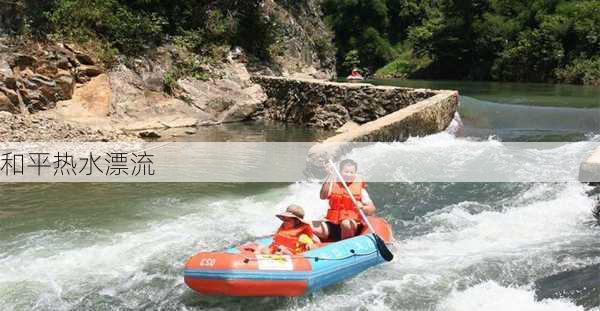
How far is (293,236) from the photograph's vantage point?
571 centimetres

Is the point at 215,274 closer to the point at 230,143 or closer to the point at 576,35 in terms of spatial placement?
the point at 230,143

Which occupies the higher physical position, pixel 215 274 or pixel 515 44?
pixel 515 44

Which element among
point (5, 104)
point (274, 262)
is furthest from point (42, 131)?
point (274, 262)

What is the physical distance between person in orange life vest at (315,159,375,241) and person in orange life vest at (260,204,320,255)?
584 millimetres

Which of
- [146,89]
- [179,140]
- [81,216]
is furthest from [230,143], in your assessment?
[81,216]

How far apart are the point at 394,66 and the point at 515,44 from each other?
11.0m

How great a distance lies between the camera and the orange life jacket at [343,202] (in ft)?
21.0

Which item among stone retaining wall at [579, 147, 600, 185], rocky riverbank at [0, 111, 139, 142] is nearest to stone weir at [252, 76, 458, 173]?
stone retaining wall at [579, 147, 600, 185]

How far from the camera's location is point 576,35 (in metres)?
29.9

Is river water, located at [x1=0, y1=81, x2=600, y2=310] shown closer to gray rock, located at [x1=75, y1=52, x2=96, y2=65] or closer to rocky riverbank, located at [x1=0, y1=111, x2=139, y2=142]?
rocky riverbank, located at [x1=0, y1=111, x2=139, y2=142]

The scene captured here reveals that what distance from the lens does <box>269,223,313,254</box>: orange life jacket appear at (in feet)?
18.6

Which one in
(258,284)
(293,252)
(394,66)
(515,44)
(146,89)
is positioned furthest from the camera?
(394,66)

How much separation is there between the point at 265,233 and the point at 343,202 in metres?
1.20

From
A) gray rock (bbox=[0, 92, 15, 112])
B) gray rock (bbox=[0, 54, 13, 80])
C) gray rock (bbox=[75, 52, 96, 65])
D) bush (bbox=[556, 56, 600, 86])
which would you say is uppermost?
bush (bbox=[556, 56, 600, 86])
